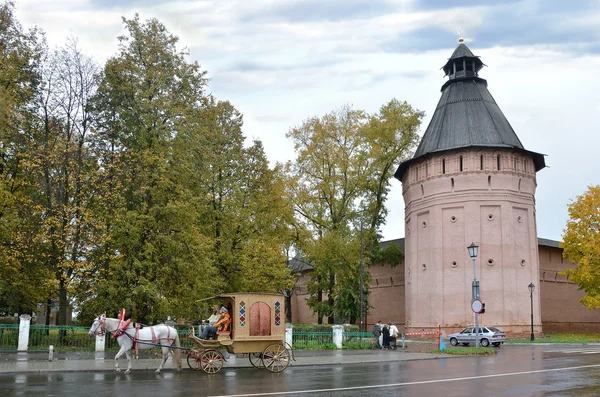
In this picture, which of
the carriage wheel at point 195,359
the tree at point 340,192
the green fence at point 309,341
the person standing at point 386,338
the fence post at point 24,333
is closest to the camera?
the carriage wheel at point 195,359

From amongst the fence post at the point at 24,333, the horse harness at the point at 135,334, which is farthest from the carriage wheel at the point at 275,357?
the fence post at the point at 24,333

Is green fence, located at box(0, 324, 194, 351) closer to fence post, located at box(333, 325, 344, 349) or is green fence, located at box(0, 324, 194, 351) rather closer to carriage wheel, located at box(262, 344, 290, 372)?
fence post, located at box(333, 325, 344, 349)

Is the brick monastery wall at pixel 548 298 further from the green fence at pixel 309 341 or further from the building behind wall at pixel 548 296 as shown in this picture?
the green fence at pixel 309 341

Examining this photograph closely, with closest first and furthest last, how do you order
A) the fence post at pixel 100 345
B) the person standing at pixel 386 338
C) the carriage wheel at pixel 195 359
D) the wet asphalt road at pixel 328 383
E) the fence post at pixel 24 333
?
the wet asphalt road at pixel 328 383, the carriage wheel at pixel 195 359, the fence post at pixel 24 333, the fence post at pixel 100 345, the person standing at pixel 386 338

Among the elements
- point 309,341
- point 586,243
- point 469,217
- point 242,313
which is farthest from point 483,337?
point 242,313

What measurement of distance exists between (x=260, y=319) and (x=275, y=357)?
46.9 inches

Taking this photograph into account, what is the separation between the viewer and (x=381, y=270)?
57.2 m

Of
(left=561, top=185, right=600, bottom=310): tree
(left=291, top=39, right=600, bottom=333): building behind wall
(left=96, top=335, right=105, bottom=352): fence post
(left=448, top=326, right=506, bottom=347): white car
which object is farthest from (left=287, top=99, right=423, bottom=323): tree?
(left=96, top=335, right=105, bottom=352): fence post

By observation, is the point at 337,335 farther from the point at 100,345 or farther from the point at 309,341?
the point at 100,345

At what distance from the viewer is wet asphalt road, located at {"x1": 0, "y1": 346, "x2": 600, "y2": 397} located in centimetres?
1230

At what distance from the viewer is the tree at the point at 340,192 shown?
4375 cm

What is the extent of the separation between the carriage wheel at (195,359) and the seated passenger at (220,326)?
2.09 ft

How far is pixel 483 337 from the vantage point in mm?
35531

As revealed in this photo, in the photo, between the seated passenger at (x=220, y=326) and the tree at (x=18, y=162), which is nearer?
the seated passenger at (x=220, y=326)
